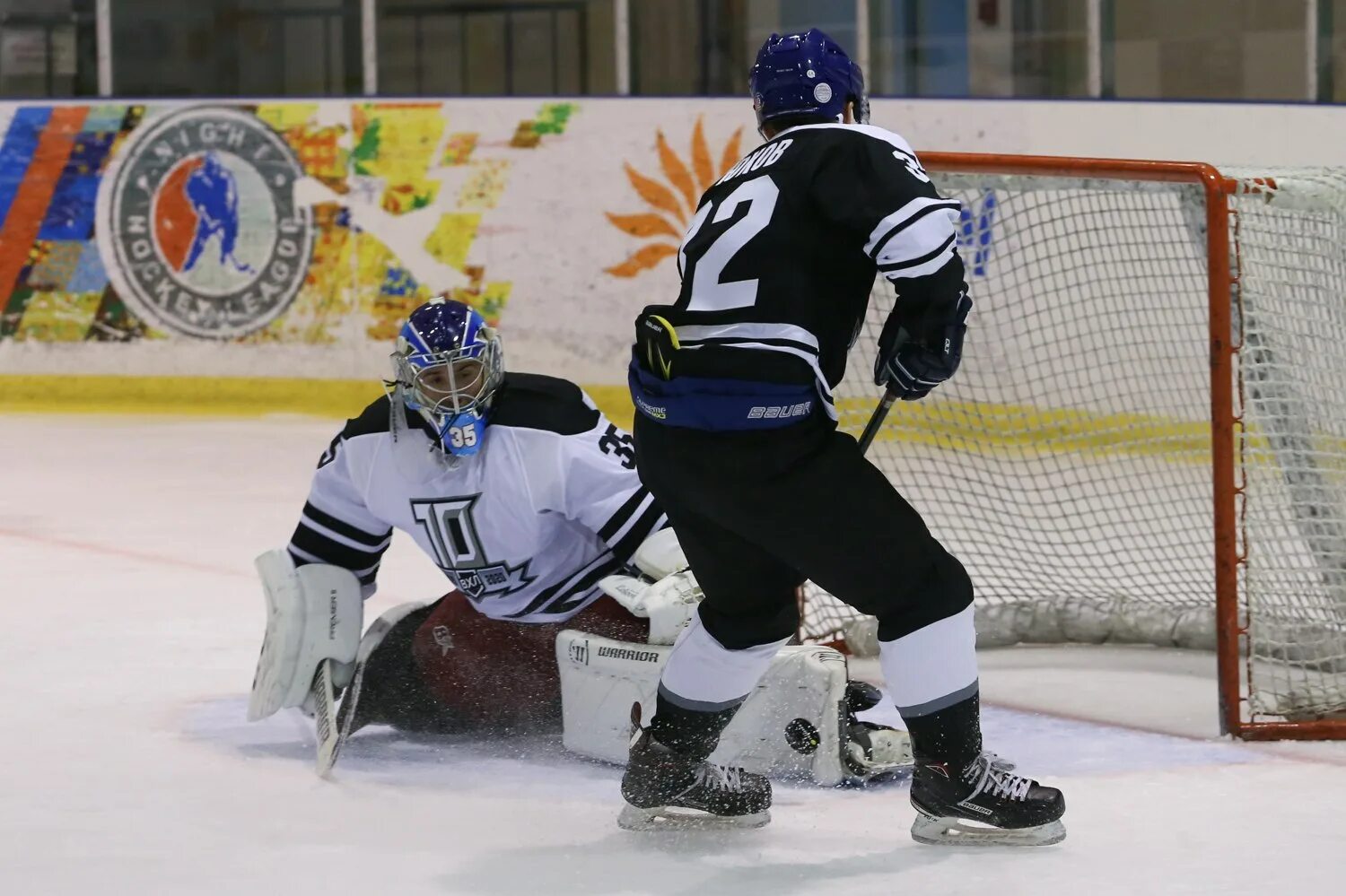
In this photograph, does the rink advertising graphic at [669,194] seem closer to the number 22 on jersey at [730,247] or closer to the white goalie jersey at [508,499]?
the white goalie jersey at [508,499]

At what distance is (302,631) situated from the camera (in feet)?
9.73

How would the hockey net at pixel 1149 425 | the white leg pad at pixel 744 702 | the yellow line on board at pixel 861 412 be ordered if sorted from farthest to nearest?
the yellow line on board at pixel 861 412 → the hockey net at pixel 1149 425 → the white leg pad at pixel 744 702

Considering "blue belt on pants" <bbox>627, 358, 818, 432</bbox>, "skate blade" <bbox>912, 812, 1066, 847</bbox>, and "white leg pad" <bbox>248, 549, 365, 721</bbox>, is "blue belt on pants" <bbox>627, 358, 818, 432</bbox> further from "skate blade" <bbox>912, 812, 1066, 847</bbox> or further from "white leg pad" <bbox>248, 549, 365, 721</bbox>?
"white leg pad" <bbox>248, 549, 365, 721</bbox>

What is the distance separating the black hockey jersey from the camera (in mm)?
2252

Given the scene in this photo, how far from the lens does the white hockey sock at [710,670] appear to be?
2.49 meters

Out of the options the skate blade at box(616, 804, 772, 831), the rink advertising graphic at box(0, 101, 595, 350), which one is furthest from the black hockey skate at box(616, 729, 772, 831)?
the rink advertising graphic at box(0, 101, 595, 350)

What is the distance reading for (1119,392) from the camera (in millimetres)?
4719

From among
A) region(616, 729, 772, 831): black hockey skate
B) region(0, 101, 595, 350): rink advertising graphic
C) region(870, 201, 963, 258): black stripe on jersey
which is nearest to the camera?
region(870, 201, 963, 258): black stripe on jersey

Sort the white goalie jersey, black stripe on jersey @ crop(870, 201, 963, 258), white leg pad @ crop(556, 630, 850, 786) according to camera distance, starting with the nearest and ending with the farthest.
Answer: black stripe on jersey @ crop(870, 201, 963, 258), white leg pad @ crop(556, 630, 850, 786), the white goalie jersey

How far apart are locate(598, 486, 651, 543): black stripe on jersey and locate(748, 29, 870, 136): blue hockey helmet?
0.68m

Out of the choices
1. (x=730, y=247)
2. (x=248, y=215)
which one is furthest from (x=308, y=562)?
(x=248, y=215)

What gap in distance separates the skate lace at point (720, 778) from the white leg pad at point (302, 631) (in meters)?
0.65

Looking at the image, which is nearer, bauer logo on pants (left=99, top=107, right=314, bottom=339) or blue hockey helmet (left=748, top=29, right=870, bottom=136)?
blue hockey helmet (left=748, top=29, right=870, bottom=136)

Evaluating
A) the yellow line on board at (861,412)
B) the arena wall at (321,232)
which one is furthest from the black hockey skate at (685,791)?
the arena wall at (321,232)
